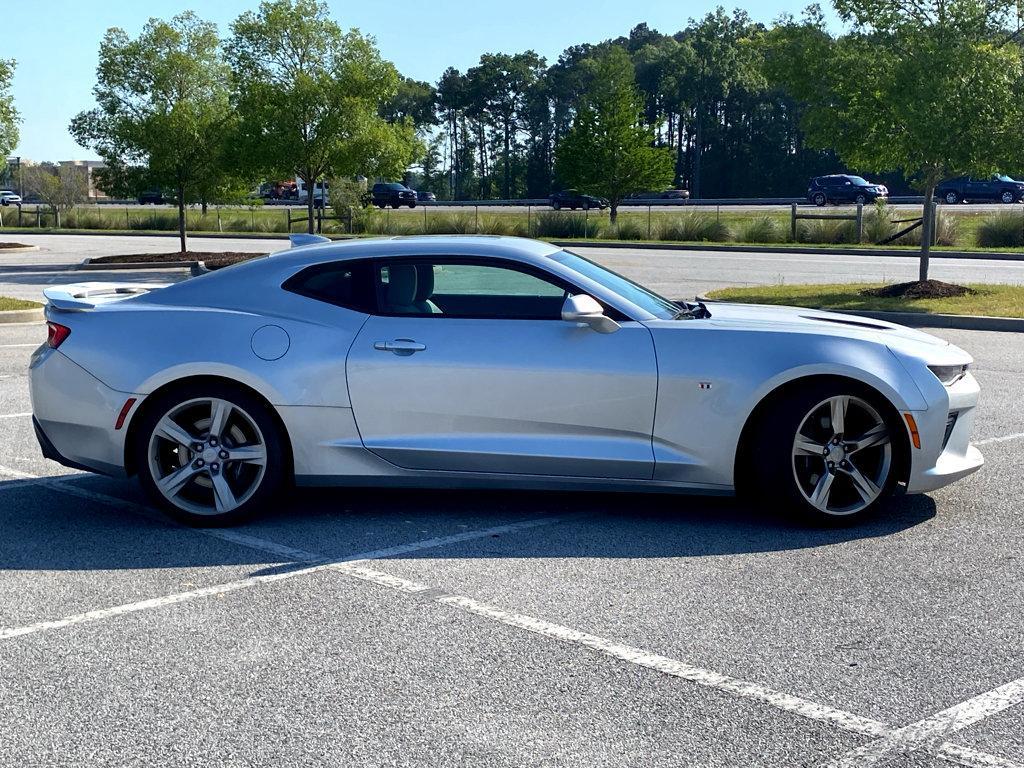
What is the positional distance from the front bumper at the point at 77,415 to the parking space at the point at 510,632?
353 millimetres

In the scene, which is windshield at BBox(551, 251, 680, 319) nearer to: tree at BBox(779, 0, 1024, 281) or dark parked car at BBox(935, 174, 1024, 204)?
tree at BBox(779, 0, 1024, 281)

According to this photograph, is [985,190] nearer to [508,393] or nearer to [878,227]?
[878,227]

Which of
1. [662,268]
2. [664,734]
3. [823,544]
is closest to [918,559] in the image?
[823,544]

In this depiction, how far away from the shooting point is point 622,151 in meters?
48.6

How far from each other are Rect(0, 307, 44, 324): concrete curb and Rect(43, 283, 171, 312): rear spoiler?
372 inches

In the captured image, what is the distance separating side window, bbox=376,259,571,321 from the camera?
6.34 metres

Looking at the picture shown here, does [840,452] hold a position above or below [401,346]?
below

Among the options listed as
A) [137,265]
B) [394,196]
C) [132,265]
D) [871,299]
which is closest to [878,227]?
[871,299]

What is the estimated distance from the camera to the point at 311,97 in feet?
90.0

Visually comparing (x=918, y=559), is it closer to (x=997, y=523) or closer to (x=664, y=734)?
(x=997, y=523)

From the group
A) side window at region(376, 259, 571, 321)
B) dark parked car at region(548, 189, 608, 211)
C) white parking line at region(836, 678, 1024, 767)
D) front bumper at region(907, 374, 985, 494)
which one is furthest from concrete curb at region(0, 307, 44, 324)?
dark parked car at region(548, 189, 608, 211)

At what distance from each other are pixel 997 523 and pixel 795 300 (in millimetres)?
12427

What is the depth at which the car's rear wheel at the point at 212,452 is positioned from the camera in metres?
6.19

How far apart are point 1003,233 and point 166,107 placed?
21.8 meters
